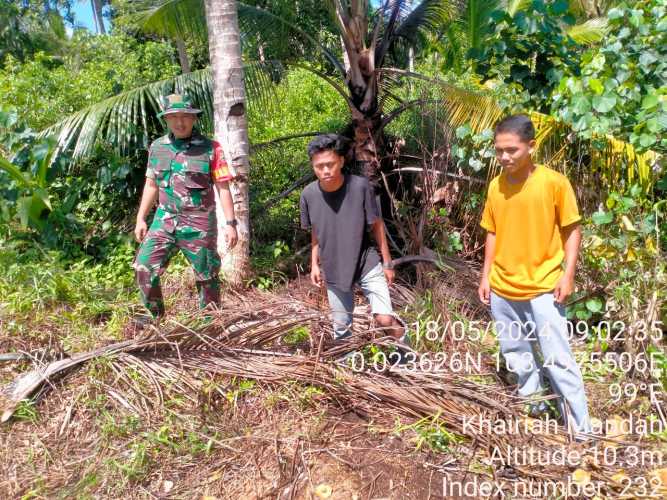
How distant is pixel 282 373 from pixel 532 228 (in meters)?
1.51

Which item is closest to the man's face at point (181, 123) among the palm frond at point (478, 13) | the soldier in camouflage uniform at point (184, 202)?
the soldier in camouflage uniform at point (184, 202)

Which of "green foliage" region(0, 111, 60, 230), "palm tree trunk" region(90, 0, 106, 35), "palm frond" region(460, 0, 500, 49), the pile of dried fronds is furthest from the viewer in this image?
"palm tree trunk" region(90, 0, 106, 35)

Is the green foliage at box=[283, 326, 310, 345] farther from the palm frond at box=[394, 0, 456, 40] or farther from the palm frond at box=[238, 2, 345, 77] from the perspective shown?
the palm frond at box=[394, 0, 456, 40]

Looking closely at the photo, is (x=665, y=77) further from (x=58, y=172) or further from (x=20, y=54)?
(x=20, y=54)

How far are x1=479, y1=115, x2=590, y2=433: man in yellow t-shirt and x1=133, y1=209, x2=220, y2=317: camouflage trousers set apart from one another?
1.99 metres

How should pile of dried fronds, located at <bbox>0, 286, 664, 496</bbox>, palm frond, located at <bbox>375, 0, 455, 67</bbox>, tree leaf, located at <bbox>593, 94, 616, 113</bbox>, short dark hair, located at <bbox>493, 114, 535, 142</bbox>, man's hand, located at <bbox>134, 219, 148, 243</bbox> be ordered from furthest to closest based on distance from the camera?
palm frond, located at <bbox>375, 0, 455, 67</bbox>, man's hand, located at <bbox>134, 219, 148, 243</bbox>, tree leaf, located at <bbox>593, 94, 616, 113</bbox>, pile of dried fronds, located at <bbox>0, 286, 664, 496</bbox>, short dark hair, located at <bbox>493, 114, 535, 142</bbox>

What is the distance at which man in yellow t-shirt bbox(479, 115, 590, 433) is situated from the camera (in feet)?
8.12

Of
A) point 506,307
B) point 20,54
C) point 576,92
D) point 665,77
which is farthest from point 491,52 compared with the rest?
point 20,54

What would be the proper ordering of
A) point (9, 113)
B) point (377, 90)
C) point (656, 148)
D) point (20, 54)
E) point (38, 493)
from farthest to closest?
point (20, 54), point (377, 90), point (9, 113), point (656, 148), point (38, 493)

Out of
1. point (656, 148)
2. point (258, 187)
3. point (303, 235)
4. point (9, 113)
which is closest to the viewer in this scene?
point (656, 148)

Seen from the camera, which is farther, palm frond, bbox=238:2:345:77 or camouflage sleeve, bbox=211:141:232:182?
palm frond, bbox=238:2:345:77

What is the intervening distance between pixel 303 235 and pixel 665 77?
11.7 ft

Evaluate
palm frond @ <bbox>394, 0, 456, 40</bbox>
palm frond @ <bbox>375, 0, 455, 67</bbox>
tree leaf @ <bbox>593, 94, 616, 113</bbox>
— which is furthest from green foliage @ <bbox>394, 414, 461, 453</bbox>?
palm frond @ <bbox>394, 0, 456, 40</bbox>

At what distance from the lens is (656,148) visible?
315cm
